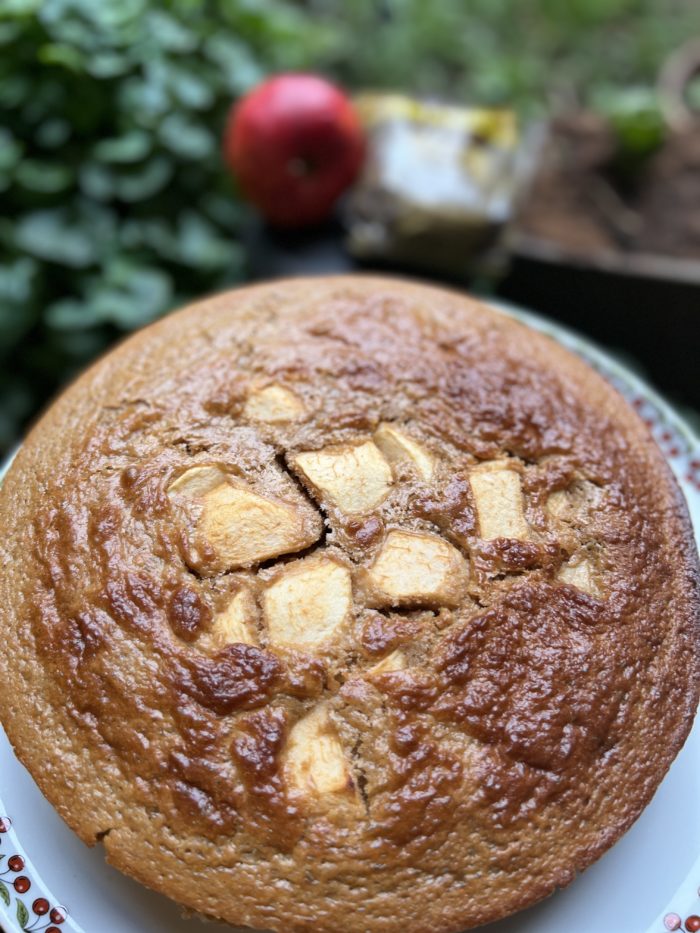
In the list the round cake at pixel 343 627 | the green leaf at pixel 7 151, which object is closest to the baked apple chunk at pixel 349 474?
the round cake at pixel 343 627

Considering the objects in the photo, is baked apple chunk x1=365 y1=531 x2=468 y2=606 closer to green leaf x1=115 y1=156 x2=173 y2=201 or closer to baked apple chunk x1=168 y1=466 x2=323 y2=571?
baked apple chunk x1=168 y1=466 x2=323 y2=571

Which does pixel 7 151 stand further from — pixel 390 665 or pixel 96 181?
pixel 390 665

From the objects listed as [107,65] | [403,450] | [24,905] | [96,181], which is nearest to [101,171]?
[96,181]

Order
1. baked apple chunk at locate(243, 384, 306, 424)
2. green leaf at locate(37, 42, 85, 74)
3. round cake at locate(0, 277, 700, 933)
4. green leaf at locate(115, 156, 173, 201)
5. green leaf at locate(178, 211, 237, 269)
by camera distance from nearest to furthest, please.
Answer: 1. round cake at locate(0, 277, 700, 933)
2. baked apple chunk at locate(243, 384, 306, 424)
3. green leaf at locate(37, 42, 85, 74)
4. green leaf at locate(115, 156, 173, 201)
5. green leaf at locate(178, 211, 237, 269)

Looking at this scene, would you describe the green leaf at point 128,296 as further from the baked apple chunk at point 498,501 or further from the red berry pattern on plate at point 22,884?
the red berry pattern on plate at point 22,884

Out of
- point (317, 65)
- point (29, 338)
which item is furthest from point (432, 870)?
point (317, 65)

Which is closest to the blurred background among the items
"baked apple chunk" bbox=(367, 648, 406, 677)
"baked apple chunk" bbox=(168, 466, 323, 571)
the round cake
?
the round cake

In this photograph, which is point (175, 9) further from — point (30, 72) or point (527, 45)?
point (527, 45)
